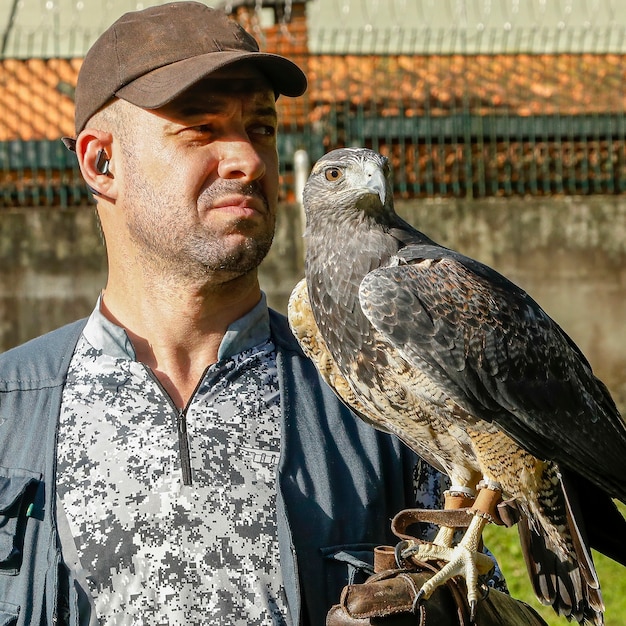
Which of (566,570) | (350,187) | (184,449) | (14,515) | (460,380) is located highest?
(350,187)

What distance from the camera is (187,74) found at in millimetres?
2945

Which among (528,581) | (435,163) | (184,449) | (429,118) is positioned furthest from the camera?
(435,163)

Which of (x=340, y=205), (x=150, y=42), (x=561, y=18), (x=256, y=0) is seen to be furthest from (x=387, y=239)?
(x=561, y=18)

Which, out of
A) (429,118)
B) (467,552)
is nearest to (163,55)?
(467,552)

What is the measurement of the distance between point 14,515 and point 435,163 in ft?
21.2

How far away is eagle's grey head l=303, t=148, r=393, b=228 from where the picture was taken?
9.95 ft

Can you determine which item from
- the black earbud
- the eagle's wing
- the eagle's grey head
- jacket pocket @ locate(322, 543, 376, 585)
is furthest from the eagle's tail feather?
the black earbud

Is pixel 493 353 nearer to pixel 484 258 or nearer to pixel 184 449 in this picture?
pixel 184 449

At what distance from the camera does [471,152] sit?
8.66 meters

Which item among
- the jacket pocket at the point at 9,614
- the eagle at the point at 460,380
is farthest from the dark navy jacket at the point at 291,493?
the eagle at the point at 460,380

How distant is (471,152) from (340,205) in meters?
5.79

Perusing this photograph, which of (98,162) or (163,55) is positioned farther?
(98,162)

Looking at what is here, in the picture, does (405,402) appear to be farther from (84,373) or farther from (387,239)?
(84,373)

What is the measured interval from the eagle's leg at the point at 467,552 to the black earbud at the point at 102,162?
143 centimetres
